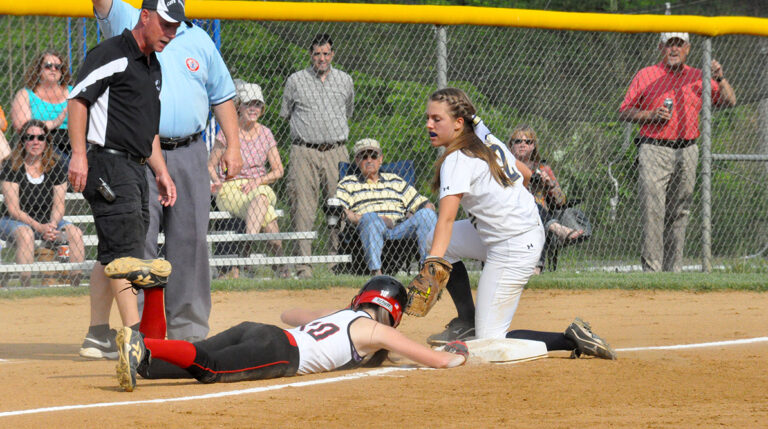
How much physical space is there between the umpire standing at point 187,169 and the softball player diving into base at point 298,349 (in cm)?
110

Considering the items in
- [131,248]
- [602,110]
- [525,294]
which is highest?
[602,110]

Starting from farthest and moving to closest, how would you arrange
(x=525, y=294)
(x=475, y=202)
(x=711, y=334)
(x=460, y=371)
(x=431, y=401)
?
1. (x=525, y=294)
2. (x=711, y=334)
3. (x=475, y=202)
4. (x=460, y=371)
5. (x=431, y=401)

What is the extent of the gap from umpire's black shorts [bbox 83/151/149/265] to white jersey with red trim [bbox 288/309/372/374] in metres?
1.04

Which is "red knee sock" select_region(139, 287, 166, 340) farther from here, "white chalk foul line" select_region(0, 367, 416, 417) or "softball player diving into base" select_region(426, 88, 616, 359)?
"softball player diving into base" select_region(426, 88, 616, 359)

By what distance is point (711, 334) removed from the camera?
669 centimetres

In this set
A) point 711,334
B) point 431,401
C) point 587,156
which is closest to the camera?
point 431,401

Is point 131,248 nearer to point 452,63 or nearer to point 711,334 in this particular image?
point 711,334

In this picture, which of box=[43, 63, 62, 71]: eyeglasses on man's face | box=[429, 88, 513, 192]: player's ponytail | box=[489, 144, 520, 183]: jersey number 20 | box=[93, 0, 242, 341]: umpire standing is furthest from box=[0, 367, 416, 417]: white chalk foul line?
box=[43, 63, 62, 71]: eyeglasses on man's face

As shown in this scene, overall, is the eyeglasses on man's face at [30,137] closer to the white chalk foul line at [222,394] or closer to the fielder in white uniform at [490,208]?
the fielder in white uniform at [490,208]

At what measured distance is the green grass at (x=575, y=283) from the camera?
8688 mm

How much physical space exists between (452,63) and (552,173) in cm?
144

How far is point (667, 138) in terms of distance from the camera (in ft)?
31.7

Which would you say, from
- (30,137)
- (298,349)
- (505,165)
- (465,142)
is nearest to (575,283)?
(505,165)

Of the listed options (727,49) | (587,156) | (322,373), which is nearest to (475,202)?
(322,373)
